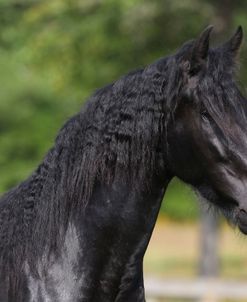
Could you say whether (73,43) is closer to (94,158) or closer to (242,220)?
(94,158)

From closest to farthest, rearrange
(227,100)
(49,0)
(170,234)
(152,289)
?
1. (227,100)
2. (152,289)
3. (49,0)
4. (170,234)

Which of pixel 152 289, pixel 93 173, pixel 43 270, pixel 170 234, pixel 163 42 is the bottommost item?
pixel 43 270

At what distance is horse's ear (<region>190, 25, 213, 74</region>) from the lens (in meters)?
4.42

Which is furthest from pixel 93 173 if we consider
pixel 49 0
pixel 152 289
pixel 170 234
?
pixel 170 234

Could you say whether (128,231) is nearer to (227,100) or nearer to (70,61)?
(227,100)

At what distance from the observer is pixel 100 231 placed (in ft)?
15.0

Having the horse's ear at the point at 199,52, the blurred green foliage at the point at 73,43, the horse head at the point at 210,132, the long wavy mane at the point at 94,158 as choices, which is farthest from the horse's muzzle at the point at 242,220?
the blurred green foliage at the point at 73,43

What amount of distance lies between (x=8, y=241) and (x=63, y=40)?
12.1 meters

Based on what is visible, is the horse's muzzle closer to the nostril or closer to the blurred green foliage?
the nostril

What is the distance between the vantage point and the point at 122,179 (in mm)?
4566

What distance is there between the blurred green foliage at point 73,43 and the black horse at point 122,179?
10.9m

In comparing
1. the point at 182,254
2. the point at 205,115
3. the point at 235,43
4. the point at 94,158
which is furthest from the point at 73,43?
the point at 182,254

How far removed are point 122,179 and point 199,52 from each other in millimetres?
769

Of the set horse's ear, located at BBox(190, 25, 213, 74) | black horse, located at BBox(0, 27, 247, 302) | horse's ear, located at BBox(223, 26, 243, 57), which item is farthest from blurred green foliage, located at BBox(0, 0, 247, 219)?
horse's ear, located at BBox(190, 25, 213, 74)
